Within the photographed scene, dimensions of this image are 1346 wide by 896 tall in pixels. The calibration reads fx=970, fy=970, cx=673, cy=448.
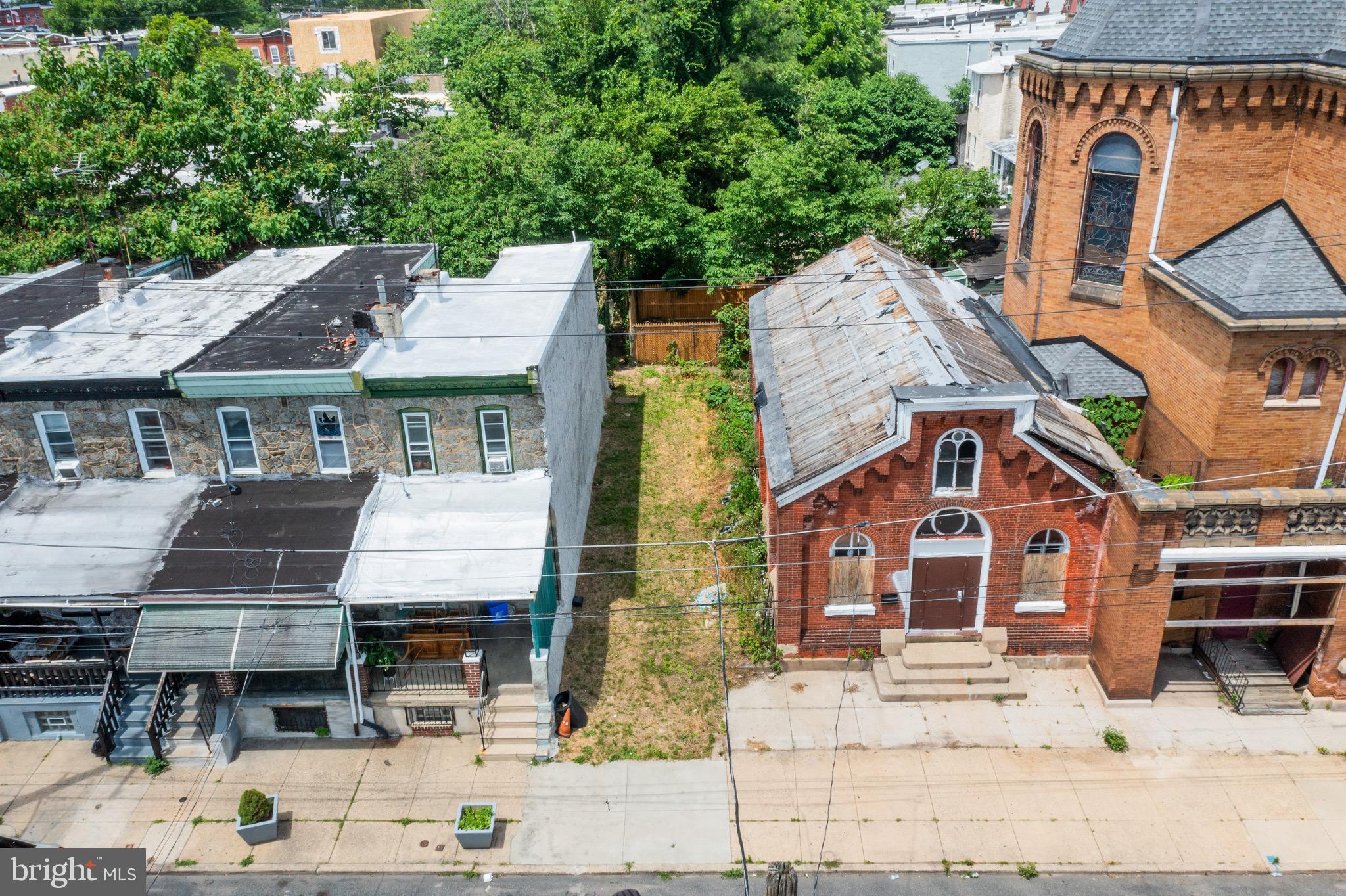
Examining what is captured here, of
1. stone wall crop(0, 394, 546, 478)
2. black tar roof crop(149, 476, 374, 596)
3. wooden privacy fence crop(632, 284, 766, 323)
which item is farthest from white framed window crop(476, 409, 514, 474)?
wooden privacy fence crop(632, 284, 766, 323)

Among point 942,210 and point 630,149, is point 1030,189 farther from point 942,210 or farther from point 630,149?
point 630,149

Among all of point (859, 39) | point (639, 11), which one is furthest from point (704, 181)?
point (859, 39)

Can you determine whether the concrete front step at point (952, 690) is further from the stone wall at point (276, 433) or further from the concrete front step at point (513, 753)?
the stone wall at point (276, 433)

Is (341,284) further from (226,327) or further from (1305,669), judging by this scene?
(1305,669)

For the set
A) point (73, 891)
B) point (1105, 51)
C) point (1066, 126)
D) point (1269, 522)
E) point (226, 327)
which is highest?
point (1105, 51)

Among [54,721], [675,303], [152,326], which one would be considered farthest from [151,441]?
[675,303]

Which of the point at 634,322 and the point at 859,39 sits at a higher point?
the point at 859,39
